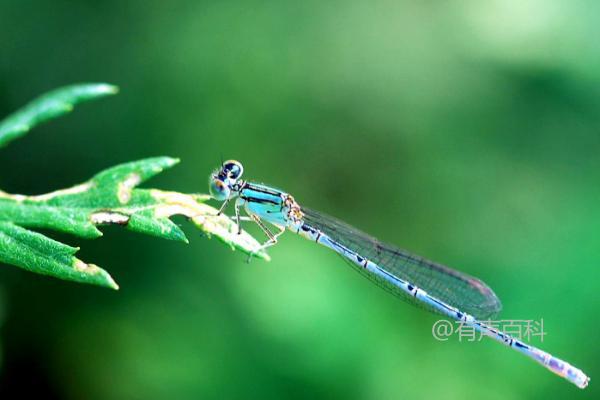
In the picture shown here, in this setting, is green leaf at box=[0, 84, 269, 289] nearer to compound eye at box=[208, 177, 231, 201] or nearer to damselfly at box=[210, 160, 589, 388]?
compound eye at box=[208, 177, 231, 201]

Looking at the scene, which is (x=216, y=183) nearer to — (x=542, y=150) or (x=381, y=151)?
(x=381, y=151)

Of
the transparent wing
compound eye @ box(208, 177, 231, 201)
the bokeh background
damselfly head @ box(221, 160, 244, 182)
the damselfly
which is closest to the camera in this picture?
compound eye @ box(208, 177, 231, 201)

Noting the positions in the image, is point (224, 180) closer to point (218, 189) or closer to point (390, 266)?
point (218, 189)

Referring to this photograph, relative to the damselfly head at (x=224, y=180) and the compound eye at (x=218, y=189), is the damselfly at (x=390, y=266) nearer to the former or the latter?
the damselfly head at (x=224, y=180)

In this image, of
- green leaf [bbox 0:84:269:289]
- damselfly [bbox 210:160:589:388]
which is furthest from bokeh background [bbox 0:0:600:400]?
green leaf [bbox 0:84:269:289]

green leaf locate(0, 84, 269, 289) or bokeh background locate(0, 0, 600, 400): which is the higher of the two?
bokeh background locate(0, 0, 600, 400)

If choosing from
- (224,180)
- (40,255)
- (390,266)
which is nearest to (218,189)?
(224,180)

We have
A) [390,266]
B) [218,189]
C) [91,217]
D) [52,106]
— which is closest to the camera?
[91,217]
